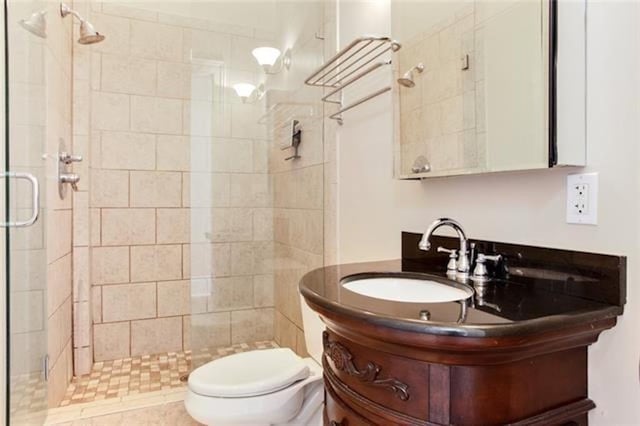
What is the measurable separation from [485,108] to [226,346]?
2.02 meters

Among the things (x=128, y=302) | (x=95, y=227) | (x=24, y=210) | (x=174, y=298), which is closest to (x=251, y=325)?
(x=174, y=298)

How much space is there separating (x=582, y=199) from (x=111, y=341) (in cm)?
270

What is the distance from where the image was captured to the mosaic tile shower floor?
84.8 inches

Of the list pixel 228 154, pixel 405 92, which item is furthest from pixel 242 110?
pixel 405 92

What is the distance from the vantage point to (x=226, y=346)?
98.0 inches

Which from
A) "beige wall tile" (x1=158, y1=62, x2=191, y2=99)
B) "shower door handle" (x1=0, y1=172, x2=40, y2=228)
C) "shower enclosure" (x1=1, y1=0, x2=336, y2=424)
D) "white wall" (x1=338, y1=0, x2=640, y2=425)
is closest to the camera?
"white wall" (x1=338, y1=0, x2=640, y2=425)

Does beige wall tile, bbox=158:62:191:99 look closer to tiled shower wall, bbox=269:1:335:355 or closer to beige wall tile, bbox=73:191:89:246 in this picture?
tiled shower wall, bbox=269:1:335:355

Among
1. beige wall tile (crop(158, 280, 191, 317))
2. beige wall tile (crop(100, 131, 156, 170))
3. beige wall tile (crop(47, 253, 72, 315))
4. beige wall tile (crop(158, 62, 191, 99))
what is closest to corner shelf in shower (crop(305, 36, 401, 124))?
beige wall tile (crop(158, 62, 191, 99))

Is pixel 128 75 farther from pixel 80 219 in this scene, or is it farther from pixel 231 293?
pixel 231 293

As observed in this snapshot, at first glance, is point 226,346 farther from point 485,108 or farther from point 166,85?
point 485,108

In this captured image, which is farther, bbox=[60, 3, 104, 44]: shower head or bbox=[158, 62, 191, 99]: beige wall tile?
bbox=[158, 62, 191, 99]: beige wall tile

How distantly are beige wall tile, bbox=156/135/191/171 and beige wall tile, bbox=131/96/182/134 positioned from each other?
5 cm

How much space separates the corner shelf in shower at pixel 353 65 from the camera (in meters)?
1.53

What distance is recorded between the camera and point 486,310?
31.0 inches
